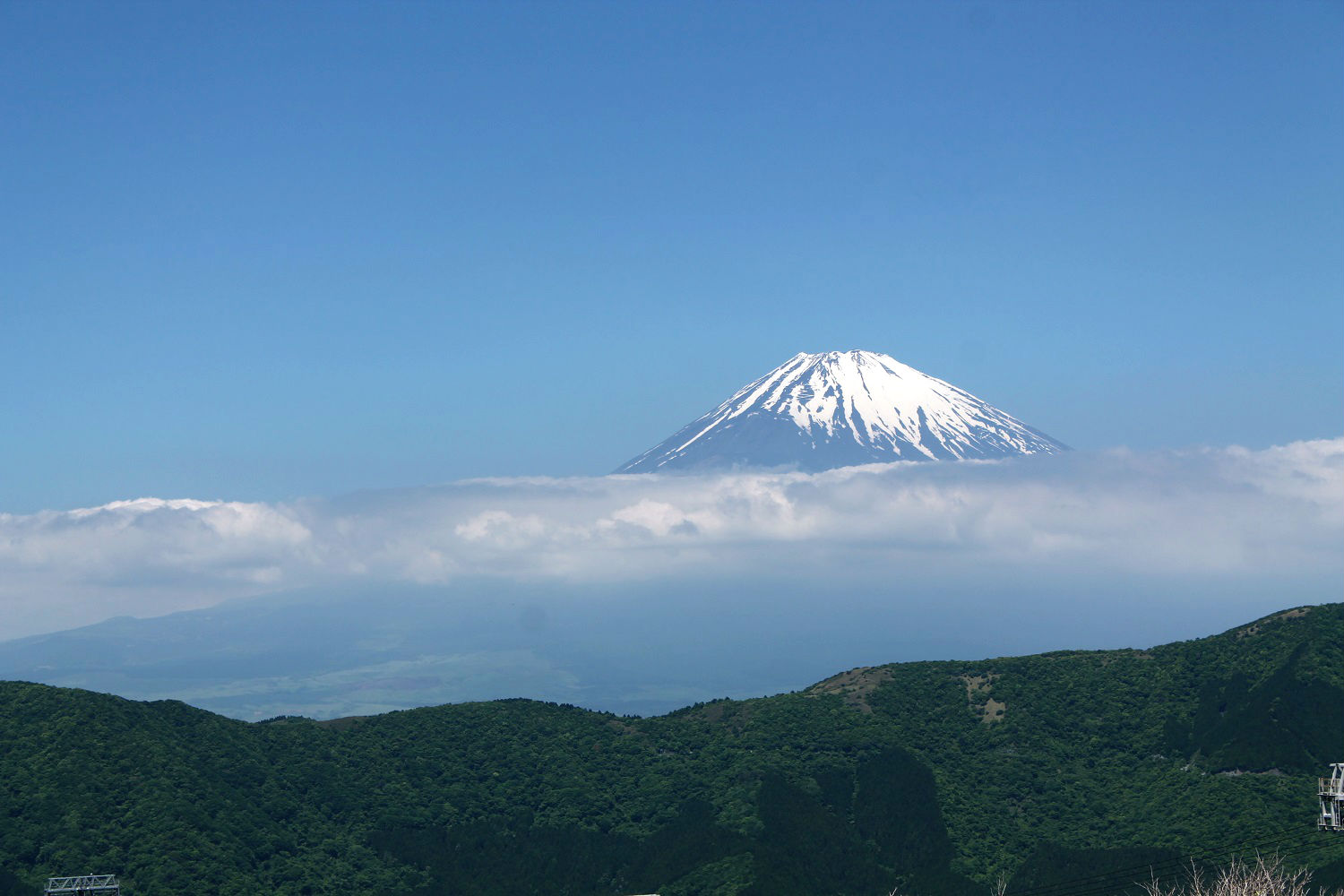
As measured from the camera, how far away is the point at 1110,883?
112 meters

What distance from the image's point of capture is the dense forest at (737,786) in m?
114

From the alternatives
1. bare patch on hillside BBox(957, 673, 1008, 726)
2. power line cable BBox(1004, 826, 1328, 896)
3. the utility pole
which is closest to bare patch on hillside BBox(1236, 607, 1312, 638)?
bare patch on hillside BBox(957, 673, 1008, 726)

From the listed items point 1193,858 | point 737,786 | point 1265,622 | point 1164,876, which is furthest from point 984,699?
point 1164,876

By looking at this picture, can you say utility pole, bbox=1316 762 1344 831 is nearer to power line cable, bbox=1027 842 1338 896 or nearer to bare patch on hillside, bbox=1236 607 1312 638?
power line cable, bbox=1027 842 1338 896

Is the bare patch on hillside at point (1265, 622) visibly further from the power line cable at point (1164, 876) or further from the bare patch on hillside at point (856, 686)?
the power line cable at point (1164, 876)

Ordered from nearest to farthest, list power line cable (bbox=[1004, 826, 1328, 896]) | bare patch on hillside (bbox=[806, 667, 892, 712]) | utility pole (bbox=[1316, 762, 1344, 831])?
1. utility pole (bbox=[1316, 762, 1344, 831])
2. power line cable (bbox=[1004, 826, 1328, 896])
3. bare patch on hillside (bbox=[806, 667, 892, 712])

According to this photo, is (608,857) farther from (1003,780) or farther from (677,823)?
(1003,780)

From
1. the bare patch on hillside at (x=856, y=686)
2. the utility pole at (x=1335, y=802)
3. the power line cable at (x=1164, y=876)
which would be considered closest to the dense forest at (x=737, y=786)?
the power line cable at (x=1164, y=876)

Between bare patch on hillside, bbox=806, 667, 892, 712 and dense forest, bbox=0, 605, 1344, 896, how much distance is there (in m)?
0.60

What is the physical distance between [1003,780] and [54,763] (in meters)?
89.7

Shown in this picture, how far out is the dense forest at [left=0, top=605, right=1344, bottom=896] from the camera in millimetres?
113750

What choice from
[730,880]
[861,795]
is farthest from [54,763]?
[861,795]

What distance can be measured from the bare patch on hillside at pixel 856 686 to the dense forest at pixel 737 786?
0.60m

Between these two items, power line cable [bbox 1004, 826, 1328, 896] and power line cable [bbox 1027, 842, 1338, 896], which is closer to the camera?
power line cable [bbox 1027, 842, 1338, 896]
